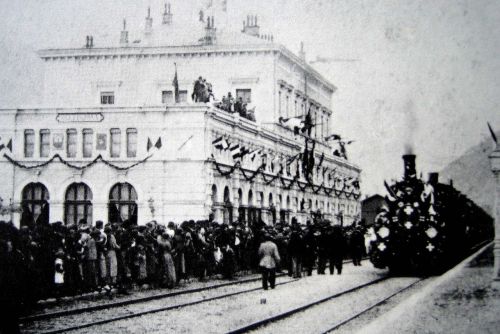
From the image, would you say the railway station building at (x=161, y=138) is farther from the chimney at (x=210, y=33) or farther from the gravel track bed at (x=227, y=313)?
the gravel track bed at (x=227, y=313)

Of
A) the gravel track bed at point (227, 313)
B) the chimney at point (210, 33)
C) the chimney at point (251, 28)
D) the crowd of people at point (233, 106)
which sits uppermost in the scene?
the chimney at point (251, 28)

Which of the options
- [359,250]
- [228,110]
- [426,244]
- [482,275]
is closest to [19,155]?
[228,110]

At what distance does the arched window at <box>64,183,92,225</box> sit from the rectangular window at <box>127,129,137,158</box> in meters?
2.86

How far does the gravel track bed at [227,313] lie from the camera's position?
15883 millimetres

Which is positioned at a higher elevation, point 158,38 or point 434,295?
point 158,38

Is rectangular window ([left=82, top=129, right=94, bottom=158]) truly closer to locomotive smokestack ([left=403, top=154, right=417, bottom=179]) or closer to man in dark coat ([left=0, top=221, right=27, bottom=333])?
locomotive smokestack ([left=403, top=154, right=417, bottom=179])

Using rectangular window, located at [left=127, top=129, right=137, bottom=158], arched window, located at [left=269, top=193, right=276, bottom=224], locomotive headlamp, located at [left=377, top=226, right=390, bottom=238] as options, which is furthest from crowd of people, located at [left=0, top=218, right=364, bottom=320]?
arched window, located at [left=269, top=193, right=276, bottom=224]

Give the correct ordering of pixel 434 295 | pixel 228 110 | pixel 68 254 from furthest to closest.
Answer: pixel 228 110, pixel 68 254, pixel 434 295

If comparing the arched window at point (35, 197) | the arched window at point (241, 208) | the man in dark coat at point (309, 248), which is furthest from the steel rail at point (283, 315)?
the arched window at point (241, 208)

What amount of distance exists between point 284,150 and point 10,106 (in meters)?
21.7

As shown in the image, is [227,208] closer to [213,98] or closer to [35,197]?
[213,98]

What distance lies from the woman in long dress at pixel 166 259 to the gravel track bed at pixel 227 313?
2.91 meters

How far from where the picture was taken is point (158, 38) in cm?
6544

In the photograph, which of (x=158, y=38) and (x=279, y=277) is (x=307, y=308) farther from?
(x=158, y=38)
